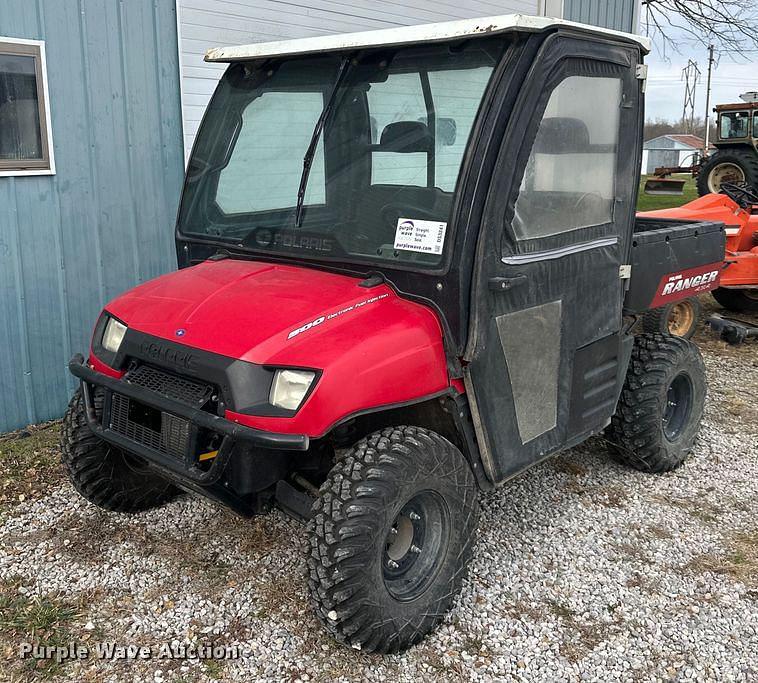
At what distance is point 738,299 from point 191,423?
7035mm

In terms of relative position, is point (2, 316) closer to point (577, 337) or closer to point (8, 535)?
point (8, 535)

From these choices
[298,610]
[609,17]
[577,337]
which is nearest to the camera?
[298,610]

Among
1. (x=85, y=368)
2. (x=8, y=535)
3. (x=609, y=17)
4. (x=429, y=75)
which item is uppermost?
(x=609, y=17)

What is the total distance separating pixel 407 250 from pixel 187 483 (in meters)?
1.21

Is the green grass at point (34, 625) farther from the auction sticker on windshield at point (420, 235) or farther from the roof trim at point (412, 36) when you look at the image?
the roof trim at point (412, 36)

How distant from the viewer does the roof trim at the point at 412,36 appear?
9.39ft

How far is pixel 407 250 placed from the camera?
3.04 metres

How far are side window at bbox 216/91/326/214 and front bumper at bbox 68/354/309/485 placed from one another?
39.1 inches

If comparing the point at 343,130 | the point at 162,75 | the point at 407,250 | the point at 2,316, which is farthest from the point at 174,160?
the point at 407,250

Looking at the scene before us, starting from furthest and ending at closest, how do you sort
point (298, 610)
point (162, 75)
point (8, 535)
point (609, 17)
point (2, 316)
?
point (609, 17) → point (162, 75) → point (2, 316) → point (8, 535) → point (298, 610)

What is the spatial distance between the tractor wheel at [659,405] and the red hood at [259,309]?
1866 millimetres

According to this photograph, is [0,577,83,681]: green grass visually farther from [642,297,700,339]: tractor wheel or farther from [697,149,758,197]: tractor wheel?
[697,149,758,197]: tractor wheel

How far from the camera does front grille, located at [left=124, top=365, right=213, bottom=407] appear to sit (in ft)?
9.36

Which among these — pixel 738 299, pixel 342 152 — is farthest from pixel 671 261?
pixel 738 299
